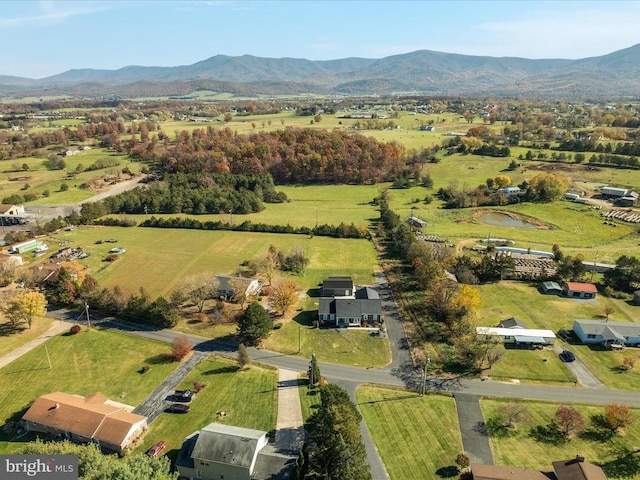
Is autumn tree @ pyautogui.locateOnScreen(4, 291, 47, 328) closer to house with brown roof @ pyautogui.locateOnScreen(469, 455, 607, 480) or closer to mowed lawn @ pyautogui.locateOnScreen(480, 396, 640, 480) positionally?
house with brown roof @ pyautogui.locateOnScreen(469, 455, 607, 480)

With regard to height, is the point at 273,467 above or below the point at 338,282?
below

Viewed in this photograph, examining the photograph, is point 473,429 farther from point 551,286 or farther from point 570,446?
point 551,286

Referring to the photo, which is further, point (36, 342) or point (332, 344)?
point (36, 342)

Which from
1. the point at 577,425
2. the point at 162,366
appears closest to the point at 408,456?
the point at 577,425

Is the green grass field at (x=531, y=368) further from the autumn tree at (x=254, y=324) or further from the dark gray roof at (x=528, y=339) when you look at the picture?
the autumn tree at (x=254, y=324)

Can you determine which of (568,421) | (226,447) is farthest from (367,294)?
(226,447)
